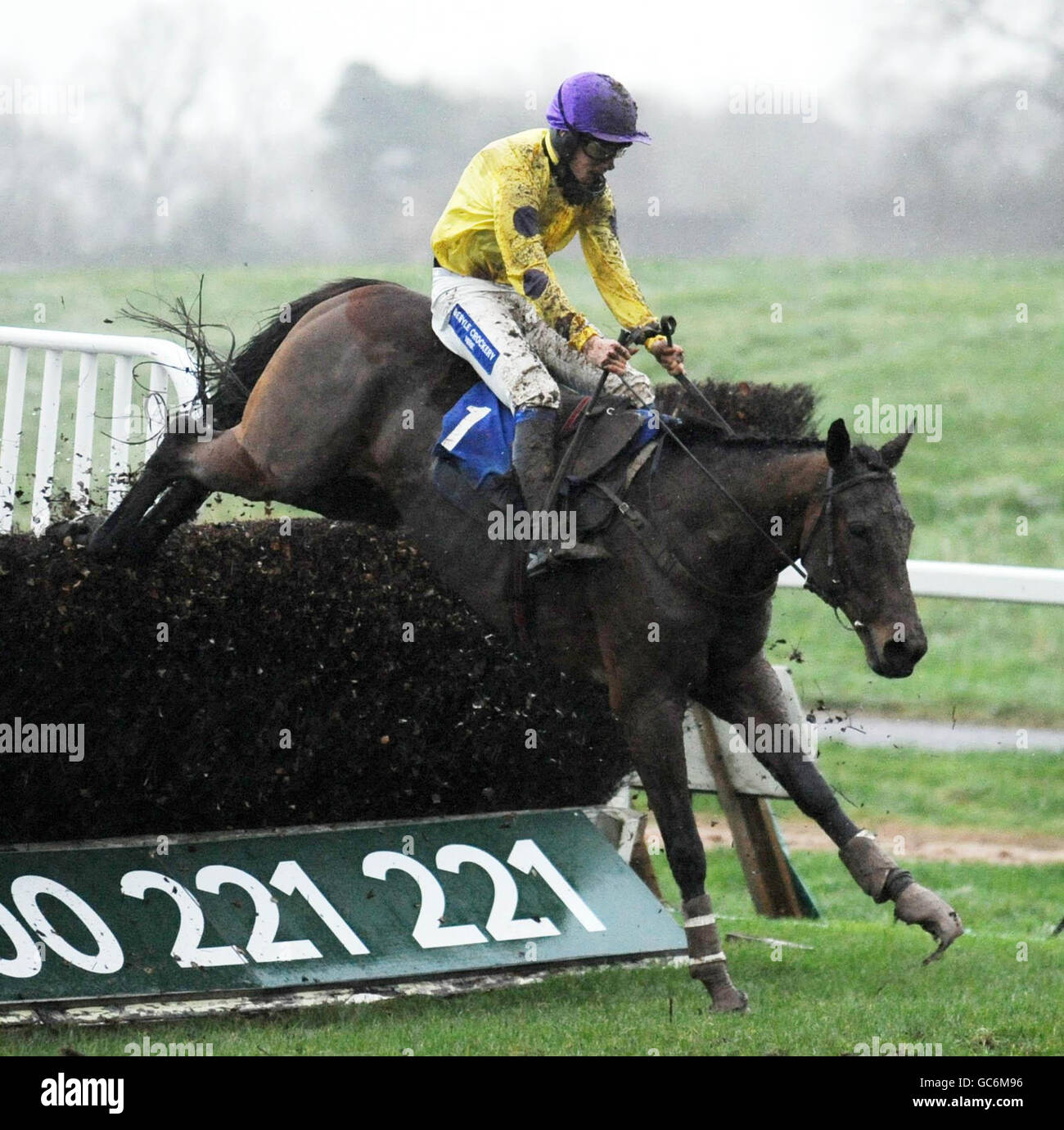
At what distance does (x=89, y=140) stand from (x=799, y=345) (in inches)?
318

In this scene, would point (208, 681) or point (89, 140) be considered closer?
point (208, 681)

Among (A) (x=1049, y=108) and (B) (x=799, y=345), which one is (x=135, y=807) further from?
(A) (x=1049, y=108)

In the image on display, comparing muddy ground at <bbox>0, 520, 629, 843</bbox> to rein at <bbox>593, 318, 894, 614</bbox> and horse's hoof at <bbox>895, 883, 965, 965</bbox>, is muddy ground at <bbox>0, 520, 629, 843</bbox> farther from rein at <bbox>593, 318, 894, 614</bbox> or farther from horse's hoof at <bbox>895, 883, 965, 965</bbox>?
horse's hoof at <bbox>895, 883, 965, 965</bbox>

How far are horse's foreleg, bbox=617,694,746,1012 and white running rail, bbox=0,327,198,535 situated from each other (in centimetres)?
253

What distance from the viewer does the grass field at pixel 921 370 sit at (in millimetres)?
13562

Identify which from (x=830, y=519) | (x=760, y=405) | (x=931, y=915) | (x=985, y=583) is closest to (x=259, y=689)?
(x=830, y=519)

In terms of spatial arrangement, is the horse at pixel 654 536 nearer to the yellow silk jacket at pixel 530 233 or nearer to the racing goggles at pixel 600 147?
the yellow silk jacket at pixel 530 233

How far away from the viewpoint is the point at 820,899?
8.87m

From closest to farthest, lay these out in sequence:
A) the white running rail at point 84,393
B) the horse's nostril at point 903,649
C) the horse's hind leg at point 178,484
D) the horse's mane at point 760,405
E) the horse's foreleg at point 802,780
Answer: the horse's nostril at point 903,649, the horse's foreleg at point 802,780, the horse's hind leg at point 178,484, the white running rail at point 84,393, the horse's mane at point 760,405

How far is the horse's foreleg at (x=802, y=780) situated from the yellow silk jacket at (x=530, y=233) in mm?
1156

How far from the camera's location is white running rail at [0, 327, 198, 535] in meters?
6.90

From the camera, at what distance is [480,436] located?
5449 mm

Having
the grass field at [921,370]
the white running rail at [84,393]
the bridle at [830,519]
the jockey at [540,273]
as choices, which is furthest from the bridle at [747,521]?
the grass field at [921,370]

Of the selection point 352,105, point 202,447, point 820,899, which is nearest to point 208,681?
point 202,447
